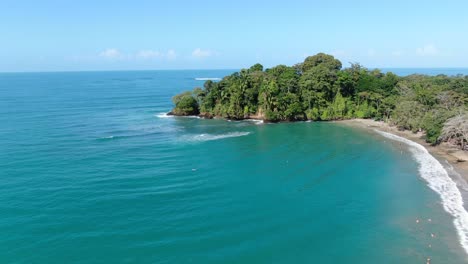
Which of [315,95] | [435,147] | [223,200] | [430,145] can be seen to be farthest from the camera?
[315,95]

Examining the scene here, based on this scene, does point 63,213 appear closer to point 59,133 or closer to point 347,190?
point 347,190

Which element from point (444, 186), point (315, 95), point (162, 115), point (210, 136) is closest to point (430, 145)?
point (444, 186)

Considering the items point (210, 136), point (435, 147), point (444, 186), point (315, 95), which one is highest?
point (315, 95)

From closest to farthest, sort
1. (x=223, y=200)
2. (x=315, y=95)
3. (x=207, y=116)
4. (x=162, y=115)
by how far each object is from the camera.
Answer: (x=223, y=200) < (x=315, y=95) < (x=207, y=116) < (x=162, y=115)

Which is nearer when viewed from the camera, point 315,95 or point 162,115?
point 315,95

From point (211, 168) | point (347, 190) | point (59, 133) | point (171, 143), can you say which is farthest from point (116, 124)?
point (347, 190)

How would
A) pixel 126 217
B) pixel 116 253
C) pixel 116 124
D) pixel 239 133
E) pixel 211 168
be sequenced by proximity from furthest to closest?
pixel 116 124 → pixel 239 133 → pixel 211 168 → pixel 126 217 → pixel 116 253

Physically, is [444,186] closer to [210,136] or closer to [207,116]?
[210,136]

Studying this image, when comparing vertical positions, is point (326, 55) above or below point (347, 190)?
above
